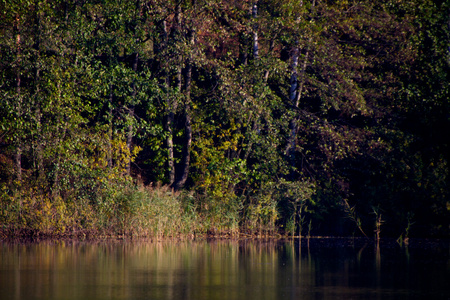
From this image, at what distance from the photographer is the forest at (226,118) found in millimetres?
21969

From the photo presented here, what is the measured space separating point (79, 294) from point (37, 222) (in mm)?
10947

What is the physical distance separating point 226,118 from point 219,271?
1132 centimetres

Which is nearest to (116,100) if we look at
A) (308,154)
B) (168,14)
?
(168,14)

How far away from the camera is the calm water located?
11.5 m

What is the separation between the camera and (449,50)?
25625 mm

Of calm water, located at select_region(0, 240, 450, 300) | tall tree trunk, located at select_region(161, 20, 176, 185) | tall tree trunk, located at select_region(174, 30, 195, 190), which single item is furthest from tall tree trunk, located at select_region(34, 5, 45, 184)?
tall tree trunk, located at select_region(174, 30, 195, 190)

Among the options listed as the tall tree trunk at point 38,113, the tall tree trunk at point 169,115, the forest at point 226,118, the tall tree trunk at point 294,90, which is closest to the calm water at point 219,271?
the forest at point 226,118

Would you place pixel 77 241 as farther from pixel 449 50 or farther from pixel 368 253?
pixel 449 50

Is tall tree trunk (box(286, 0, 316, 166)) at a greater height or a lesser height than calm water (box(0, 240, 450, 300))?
greater

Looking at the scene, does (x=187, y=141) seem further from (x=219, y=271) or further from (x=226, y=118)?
(x=219, y=271)

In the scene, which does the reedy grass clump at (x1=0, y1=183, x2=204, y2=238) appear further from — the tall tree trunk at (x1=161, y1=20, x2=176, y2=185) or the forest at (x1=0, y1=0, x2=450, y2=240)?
the tall tree trunk at (x1=161, y1=20, x2=176, y2=185)

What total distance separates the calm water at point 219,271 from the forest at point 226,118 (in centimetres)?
264

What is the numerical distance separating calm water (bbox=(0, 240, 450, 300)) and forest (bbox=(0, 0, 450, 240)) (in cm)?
264

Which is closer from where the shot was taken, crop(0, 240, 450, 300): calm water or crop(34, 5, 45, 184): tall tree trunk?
crop(0, 240, 450, 300): calm water
